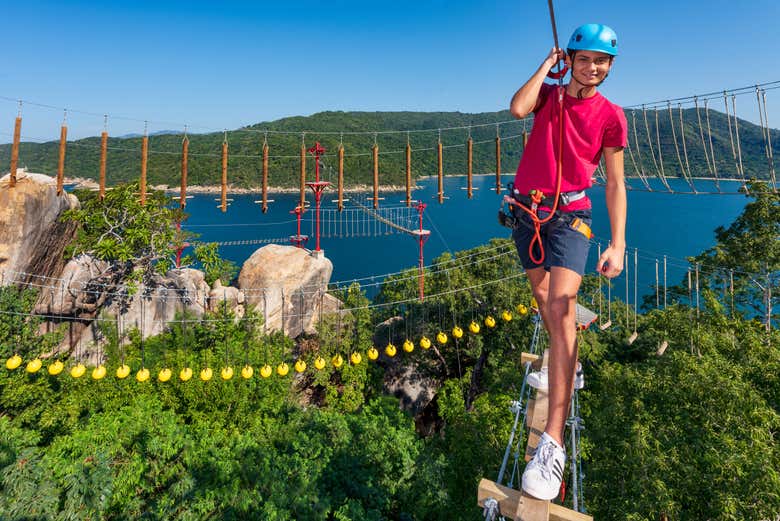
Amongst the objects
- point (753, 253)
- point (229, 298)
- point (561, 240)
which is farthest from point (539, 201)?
point (753, 253)

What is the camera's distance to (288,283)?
68.9 feet

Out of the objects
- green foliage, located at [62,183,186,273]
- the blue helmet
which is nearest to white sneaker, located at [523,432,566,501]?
the blue helmet

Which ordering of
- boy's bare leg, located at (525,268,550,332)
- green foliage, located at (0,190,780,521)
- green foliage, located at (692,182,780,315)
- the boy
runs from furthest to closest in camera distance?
green foliage, located at (692,182,780,315) < green foliage, located at (0,190,780,521) < boy's bare leg, located at (525,268,550,332) < the boy

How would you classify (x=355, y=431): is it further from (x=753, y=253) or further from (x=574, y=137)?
(x=753, y=253)

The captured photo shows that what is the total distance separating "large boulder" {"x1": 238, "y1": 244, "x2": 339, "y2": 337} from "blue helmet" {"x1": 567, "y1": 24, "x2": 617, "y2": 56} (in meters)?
18.7

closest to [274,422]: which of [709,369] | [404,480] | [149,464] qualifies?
[149,464]

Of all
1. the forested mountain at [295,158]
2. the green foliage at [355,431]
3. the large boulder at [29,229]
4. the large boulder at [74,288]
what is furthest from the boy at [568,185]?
the forested mountain at [295,158]

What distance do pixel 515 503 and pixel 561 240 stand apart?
4.46ft

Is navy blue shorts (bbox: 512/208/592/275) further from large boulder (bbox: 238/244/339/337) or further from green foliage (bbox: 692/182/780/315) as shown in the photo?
large boulder (bbox: 238/244/339/337)

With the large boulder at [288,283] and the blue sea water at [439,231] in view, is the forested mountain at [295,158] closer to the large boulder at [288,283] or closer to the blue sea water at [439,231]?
the blue sea water at [439,231]

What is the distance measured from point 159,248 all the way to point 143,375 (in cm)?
783

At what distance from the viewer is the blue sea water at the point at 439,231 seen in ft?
181

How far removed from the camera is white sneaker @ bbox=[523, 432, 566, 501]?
224 centimetres

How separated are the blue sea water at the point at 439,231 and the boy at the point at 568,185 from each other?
40.7 meters
